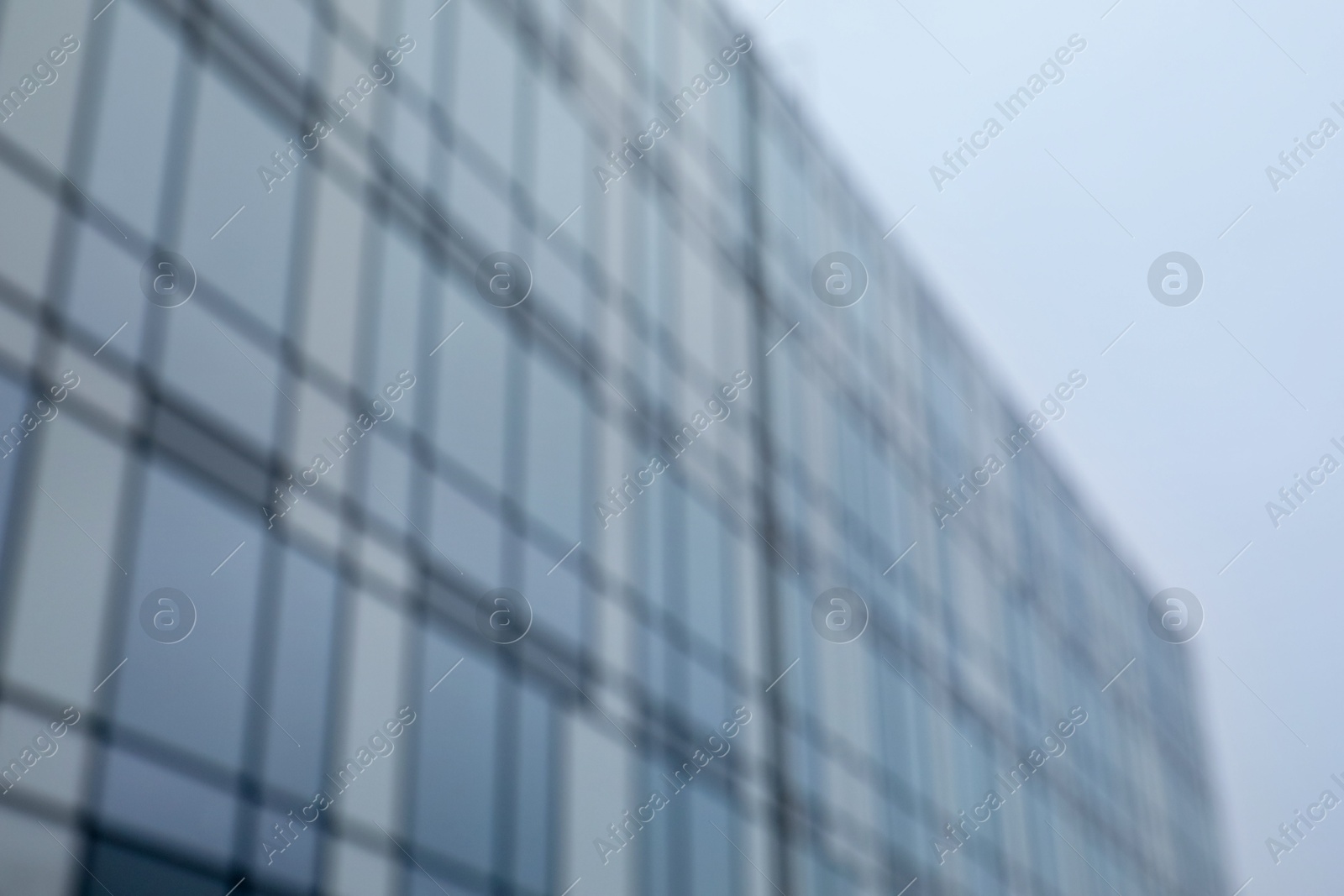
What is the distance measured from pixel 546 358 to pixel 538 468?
5.62 feet

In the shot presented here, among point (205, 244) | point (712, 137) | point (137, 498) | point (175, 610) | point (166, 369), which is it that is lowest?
point (175, 610)

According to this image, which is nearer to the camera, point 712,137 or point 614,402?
point 614,402

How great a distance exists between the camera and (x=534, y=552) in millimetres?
16609

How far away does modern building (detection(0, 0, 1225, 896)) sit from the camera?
10883 mm

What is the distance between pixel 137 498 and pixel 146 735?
2.09 metres

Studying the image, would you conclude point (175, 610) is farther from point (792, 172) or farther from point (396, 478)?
point (792, 172)

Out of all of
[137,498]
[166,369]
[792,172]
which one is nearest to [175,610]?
[137,498]

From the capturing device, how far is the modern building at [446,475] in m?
10.9

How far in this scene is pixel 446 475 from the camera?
15.4 metres

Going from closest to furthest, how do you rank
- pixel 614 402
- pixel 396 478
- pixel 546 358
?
pixel 396 478, pixel 546 358, pixel 614 402

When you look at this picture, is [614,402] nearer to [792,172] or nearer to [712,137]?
[712,137]

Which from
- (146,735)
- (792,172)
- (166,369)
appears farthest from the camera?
(792,172)

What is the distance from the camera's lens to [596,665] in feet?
56.9

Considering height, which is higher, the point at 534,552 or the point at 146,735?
the point at 534,552
